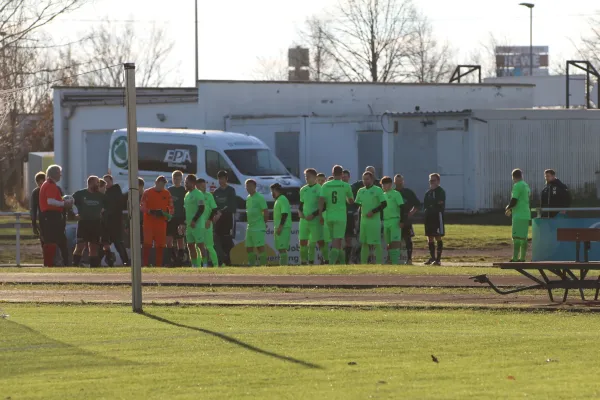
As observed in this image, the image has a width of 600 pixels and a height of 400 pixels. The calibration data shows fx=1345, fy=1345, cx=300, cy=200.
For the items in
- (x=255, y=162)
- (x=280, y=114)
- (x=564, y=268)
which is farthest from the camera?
(x=280, y=114)

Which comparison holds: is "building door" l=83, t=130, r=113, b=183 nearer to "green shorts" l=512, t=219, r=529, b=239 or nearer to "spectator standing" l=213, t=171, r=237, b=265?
"spectator standing" l=213, t=171, r=237, b=265

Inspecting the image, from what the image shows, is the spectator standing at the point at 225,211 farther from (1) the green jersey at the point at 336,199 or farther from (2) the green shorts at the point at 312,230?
(1) the green jersey at the point at 336,199

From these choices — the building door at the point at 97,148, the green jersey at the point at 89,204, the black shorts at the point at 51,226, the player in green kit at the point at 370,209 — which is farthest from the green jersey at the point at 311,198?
the building door at the point at 97,148

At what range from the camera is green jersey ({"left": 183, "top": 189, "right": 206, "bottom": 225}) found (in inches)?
913

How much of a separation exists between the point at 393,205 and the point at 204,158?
10.1 metres

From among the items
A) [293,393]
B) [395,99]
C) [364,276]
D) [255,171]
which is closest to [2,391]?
[293,393]

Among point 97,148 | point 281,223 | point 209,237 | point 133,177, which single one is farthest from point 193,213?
point 97,148

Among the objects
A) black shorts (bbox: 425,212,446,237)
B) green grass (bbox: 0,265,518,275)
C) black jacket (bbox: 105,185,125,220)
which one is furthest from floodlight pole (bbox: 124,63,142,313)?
black shorts (bbox: 425,212,446,237)

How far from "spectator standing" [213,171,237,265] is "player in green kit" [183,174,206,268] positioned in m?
0.70

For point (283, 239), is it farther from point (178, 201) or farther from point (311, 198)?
point (178, 201)

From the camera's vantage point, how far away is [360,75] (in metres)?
71.5

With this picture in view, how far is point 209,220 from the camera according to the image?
23.2 metres

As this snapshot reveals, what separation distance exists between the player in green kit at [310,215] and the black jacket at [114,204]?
333 cm

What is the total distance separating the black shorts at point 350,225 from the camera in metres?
24.7
